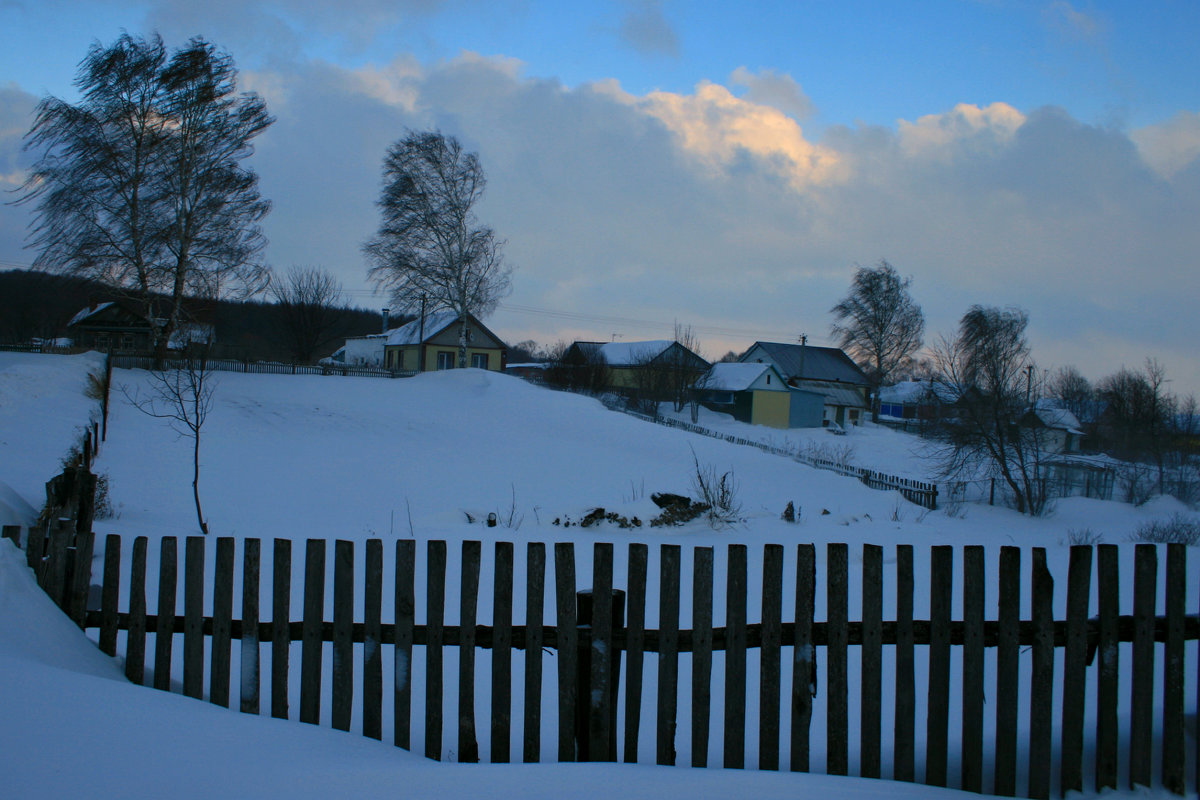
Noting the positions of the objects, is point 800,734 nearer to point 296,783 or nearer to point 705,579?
point 705,579

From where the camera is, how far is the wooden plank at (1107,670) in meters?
3.24

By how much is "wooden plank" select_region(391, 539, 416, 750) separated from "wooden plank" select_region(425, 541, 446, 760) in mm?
81

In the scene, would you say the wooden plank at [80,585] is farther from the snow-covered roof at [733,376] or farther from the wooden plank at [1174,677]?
the snow-covered roof at [733,376]

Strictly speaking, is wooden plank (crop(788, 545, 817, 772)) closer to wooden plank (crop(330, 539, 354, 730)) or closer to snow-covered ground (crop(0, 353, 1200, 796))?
snow-covered ground (crop(0, 353, 1200, 796))

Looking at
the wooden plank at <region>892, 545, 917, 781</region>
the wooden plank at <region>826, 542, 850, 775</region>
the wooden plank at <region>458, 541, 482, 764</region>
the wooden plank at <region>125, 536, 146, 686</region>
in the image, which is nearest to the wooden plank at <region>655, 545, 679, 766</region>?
the wooden plank at <region>826, 542, 850, 775</region>

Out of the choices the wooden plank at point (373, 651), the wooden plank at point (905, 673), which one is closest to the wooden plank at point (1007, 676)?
the wooden plank at point (905, 673)

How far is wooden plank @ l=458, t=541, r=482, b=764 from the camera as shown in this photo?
313 centimetres

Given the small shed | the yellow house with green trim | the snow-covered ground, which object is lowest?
the snow-covered ground

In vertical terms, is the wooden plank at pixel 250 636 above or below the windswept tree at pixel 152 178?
below

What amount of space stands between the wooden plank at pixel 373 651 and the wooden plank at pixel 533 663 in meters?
0.65

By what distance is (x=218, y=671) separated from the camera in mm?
3305

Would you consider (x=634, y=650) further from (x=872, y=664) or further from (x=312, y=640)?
(x=312, y=640)

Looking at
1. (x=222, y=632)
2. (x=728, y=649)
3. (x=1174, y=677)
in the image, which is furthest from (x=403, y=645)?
(x=1174, y=677)

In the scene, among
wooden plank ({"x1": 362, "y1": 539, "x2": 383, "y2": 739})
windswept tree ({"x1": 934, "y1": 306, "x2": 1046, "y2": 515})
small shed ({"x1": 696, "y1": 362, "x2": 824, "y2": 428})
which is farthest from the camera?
small shed ({"x1": 696, "y1": 362, "x2": 824, "y2": 428})
